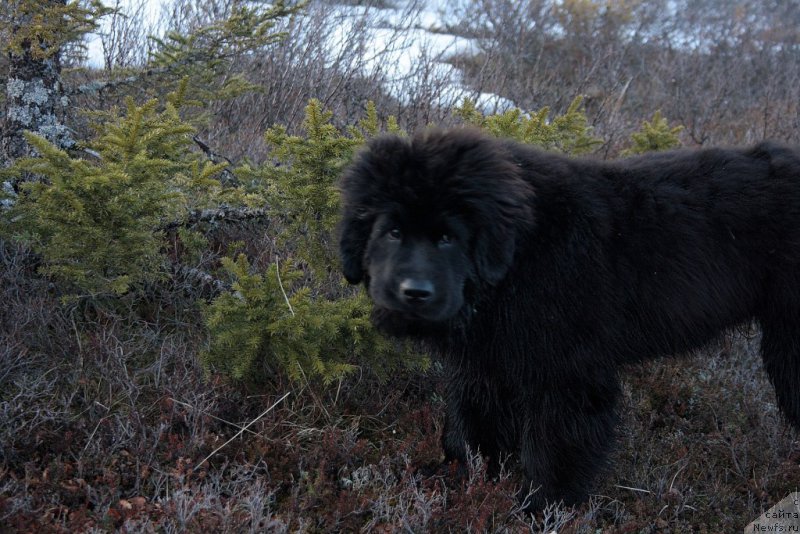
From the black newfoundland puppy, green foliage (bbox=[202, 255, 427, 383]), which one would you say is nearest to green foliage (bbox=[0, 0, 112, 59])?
green foliage (bbox=[202, 255, 427, 383])

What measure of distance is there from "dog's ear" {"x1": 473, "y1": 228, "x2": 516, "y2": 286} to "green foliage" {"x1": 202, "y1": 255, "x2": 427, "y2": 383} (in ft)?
3.24

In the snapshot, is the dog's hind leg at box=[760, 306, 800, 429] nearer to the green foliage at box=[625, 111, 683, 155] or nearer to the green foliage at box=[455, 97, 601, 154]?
the green foliage at box=[455, 97, 601, 154]

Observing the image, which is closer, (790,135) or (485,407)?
(485,407)

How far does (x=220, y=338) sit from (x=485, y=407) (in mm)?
1428

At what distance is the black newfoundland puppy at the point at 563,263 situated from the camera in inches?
118

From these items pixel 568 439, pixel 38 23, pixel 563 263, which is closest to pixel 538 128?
pixel 563 263

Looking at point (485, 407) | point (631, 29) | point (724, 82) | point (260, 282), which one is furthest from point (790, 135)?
point (260, 282)

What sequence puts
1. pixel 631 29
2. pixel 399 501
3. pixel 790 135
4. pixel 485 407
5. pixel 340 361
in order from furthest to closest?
pixel 631 29 → pixel 790 135 → pixel 340 361 → pixel 485 407 → pixel 399 501

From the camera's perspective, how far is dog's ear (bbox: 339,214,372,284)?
317 centimetres

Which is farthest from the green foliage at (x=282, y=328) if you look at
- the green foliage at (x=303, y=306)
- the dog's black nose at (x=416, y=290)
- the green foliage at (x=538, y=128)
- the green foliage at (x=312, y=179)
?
the green foliage at (x=538, y=128)

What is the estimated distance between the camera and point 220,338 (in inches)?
143

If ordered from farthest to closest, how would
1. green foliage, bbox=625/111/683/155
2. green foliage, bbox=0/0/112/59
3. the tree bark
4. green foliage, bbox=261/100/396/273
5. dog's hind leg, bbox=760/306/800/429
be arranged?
1. green foliage, bbox=625/111/683/155
2. the tree bark
3. green foliage, bbox=0/0/112/59
4. green foliage, bbox=261/100/396/273
5. dog's hind leg, bbox=760/306/800/429

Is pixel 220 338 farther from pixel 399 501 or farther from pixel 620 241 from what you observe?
pixel 620 241

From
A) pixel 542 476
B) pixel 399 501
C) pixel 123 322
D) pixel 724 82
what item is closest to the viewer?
pixel 399 501
